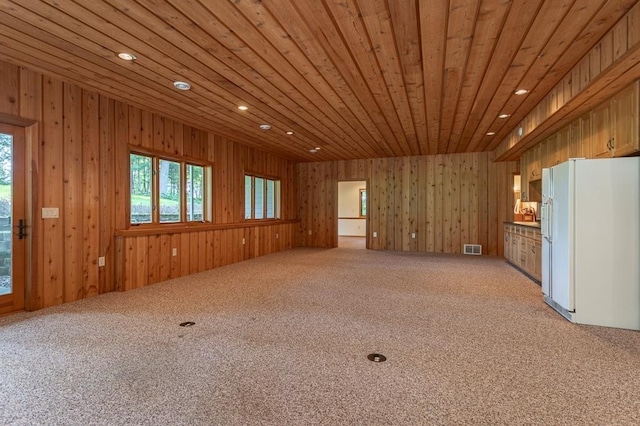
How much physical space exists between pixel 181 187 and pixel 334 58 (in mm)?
3725

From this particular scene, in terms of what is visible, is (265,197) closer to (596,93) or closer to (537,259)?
(537,259)

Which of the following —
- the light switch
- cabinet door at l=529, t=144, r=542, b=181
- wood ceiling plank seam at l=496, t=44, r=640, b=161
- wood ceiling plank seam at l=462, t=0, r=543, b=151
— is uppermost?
wood ceiling plank seam at l=462, t=0, r=543, b=151

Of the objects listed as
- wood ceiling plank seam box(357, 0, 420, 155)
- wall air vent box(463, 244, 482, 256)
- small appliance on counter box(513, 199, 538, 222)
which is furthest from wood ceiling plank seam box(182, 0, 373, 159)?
small appliance on counter box(513, 199, 538, 222)

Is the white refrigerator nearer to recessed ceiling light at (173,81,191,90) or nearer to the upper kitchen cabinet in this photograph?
the upper kitchen cabinet

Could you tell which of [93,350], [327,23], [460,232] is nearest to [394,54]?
[327,23]

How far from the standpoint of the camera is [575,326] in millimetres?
3047

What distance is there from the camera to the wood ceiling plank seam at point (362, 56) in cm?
234

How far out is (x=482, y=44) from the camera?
278 centimetres

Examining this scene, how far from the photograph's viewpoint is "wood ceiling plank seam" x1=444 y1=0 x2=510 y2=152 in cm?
228

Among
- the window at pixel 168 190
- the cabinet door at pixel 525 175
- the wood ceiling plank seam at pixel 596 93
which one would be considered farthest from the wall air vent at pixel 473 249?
the window at pixel 168 190

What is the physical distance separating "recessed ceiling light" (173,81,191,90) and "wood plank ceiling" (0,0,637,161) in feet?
0.26

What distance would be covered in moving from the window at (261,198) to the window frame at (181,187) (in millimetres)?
1272

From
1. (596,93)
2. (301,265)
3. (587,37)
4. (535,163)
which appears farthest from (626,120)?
(301,265)

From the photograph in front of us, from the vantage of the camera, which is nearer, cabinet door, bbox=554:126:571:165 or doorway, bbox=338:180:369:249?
cabinet door, bbox=554:126:571:165
